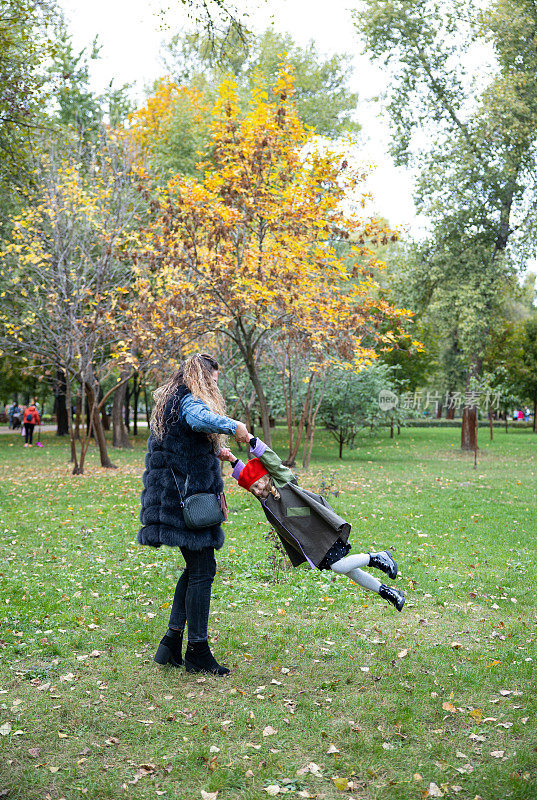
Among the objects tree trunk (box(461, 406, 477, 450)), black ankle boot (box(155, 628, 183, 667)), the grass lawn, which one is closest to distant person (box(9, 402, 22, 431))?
tree trunk (box(461, 406, 477, 450))

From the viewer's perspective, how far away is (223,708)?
4043 millimetres

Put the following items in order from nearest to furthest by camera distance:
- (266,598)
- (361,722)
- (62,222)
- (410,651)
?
(361,722) < (410,651) < (266,598) < (62,222)

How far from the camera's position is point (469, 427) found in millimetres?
25172

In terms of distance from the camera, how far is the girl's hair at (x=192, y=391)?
167 inches

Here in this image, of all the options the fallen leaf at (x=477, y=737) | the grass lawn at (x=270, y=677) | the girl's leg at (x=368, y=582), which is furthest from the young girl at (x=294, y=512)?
the fallen leaf at (x=477, y=737)

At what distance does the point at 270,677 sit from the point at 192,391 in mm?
1953

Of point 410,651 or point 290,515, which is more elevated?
point 290,515

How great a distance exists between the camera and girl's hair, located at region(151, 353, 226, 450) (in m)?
4.25

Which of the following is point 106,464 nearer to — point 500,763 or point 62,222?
point 62,222

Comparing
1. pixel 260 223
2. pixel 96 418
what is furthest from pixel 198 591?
pixel 96 418

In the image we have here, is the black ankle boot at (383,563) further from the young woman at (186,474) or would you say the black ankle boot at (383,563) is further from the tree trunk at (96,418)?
the tree trunk at (96,418)

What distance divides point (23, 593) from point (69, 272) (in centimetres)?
1067

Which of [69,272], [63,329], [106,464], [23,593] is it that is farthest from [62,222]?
[23,593]

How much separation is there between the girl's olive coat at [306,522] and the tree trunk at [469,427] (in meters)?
21.2
